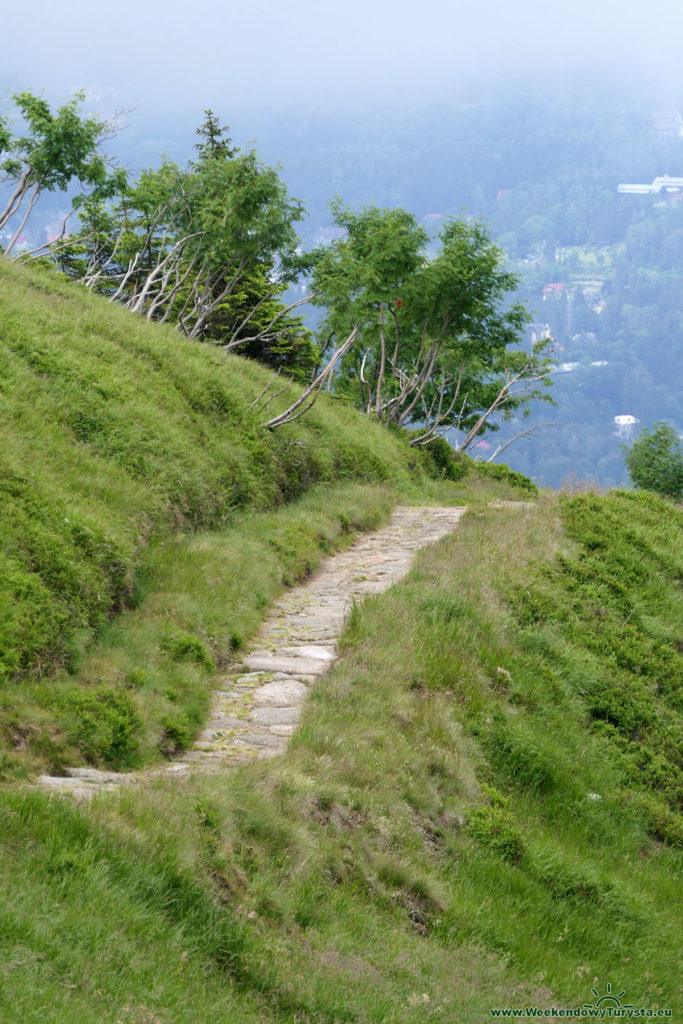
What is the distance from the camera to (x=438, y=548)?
12555 mm

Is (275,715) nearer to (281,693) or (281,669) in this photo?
(281,693)

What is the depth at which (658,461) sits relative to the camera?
1491 inches

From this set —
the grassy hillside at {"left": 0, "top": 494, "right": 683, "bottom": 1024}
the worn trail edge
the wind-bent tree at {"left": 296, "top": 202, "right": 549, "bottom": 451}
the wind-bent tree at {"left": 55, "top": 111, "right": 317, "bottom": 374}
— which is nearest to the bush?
the wind-bent tree at {"left": 296, "top": 202, "right": 549, "bottom": 451}

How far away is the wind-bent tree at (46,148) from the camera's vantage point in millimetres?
20328

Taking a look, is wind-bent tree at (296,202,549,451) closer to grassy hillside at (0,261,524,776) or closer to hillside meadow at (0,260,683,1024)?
grassy hillside at (0,261,524,776)

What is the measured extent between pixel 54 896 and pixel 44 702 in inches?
92.0

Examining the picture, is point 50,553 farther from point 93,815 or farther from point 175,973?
point 175,973

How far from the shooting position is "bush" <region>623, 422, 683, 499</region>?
3688 centimetres

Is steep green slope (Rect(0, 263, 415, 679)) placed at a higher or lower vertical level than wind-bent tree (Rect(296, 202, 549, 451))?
lower

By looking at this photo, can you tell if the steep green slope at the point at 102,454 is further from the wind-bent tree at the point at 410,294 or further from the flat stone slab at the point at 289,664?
the wind-bent tree at the point at 410,294

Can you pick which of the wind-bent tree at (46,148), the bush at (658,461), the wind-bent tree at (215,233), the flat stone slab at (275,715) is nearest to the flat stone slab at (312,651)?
the flat stone slab at (275,715)

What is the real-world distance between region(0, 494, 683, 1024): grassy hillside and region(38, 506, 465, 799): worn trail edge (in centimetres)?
30

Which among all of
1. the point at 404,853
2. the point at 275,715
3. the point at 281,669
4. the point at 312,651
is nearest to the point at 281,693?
the point at 275,715

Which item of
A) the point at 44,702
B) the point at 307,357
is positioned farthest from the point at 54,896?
the point at 307,357
